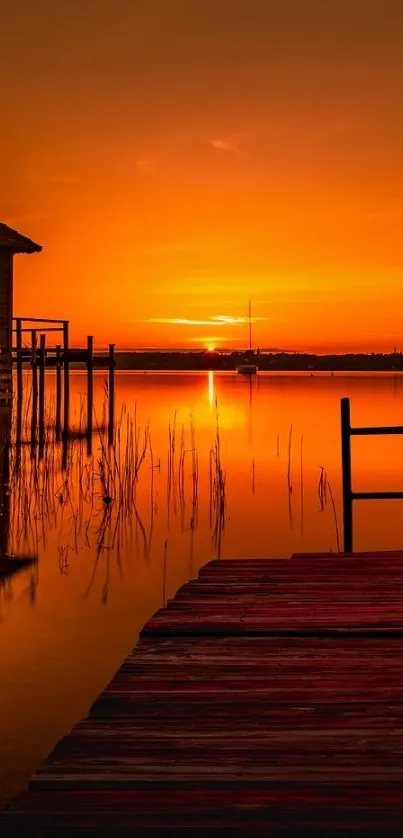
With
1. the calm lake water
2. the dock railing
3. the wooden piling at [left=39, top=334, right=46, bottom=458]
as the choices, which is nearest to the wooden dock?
the calm lake water

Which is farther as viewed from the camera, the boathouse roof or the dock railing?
the boathouse roof

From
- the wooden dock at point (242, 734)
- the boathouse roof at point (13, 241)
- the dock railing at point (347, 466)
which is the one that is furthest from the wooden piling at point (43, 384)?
the wooden dock at point (242, 734)

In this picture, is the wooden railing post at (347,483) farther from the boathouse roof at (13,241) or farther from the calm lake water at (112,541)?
the boathouse roof at (13,241)

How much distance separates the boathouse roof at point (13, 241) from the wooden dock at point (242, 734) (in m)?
19.0

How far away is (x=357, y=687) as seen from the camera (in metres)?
5.20

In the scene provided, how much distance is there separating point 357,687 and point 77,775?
1.93 meters

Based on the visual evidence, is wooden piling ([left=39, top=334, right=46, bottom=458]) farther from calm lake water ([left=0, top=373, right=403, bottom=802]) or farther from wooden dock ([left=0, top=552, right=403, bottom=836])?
wooden dock ([left=0, top=552, right=403, bottom=836])

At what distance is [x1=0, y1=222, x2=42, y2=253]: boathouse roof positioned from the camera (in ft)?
79.5

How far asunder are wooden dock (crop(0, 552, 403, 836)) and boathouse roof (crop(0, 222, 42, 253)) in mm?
18982

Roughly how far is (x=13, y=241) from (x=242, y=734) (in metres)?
21.6

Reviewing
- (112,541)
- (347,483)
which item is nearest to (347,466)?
(347,483)

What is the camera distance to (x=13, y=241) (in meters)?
24.3

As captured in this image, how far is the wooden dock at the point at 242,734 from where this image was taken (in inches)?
144

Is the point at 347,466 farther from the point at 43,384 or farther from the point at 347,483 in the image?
the point at 43,384
